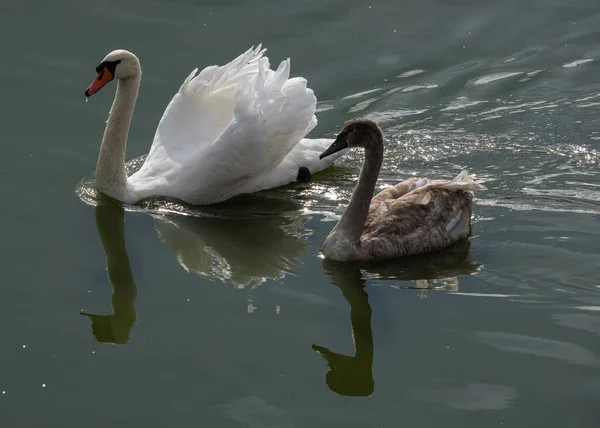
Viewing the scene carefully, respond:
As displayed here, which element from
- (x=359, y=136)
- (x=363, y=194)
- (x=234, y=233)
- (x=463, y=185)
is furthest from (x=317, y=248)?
(x=463, y=185)

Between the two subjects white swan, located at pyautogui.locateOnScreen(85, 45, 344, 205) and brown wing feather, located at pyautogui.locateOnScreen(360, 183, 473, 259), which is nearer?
brown wing feather, located at pyautogui.locateOnScreen(360, 183, 473, 259)

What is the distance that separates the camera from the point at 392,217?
9.51 meters

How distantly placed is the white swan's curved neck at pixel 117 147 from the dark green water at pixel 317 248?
0.30 metres

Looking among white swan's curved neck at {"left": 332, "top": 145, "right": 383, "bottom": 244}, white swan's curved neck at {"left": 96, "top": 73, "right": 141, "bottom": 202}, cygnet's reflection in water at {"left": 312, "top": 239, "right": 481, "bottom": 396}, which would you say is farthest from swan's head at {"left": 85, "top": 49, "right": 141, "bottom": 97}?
cygnet's reflection in water at {"left": 312, "top": 239, "right": 481, "bottom": 396}

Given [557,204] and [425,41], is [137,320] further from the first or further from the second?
[425,41]

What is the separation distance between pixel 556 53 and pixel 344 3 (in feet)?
9.44

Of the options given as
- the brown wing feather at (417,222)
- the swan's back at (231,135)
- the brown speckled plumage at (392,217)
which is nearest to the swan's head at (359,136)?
the brown speckled plumage at (392,217)

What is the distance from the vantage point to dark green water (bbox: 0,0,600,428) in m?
7.12

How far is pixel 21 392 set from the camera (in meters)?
7.08

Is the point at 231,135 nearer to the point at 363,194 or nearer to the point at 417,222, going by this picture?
the point at 363,194

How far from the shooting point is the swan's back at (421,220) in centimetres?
930

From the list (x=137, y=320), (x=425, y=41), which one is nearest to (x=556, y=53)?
(x=425, y=41)

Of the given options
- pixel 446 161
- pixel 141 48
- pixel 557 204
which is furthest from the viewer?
pixel 141 48

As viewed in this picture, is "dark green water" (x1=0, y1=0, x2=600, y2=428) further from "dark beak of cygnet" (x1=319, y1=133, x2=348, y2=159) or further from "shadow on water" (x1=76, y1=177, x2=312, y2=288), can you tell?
"dark beak of cygnet" (x1=319, y1=133, x2=348, y2=159)
